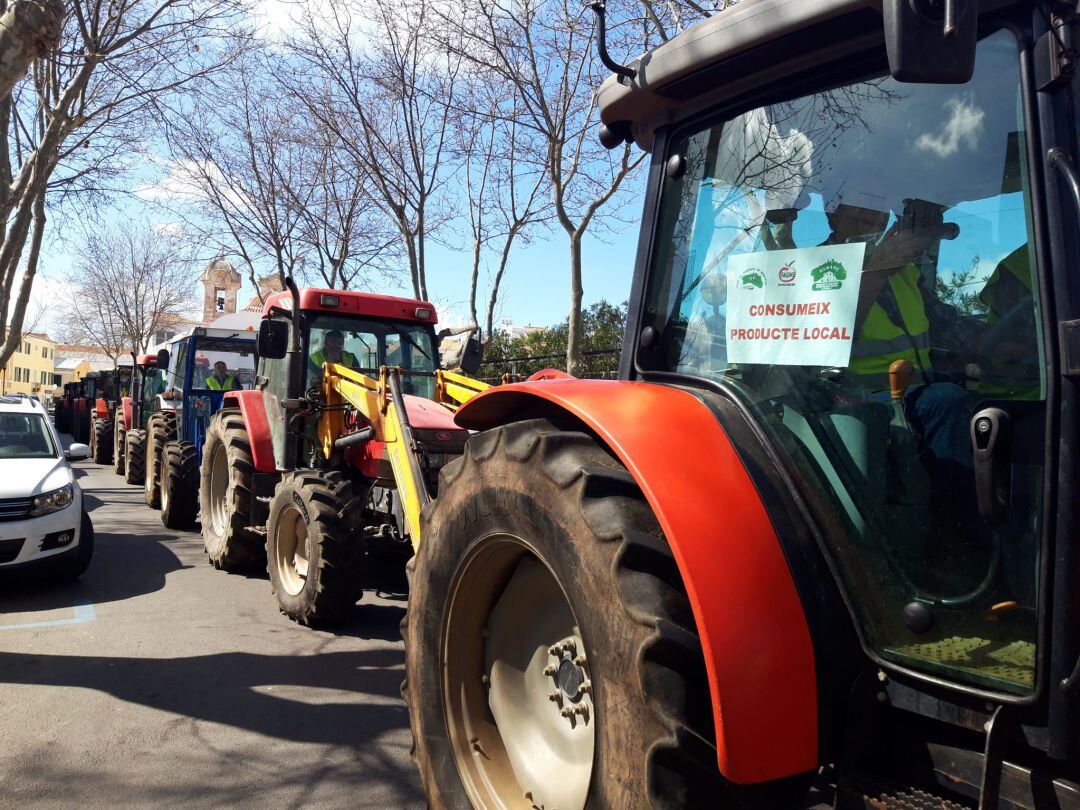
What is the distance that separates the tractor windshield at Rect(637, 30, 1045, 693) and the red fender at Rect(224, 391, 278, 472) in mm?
5777

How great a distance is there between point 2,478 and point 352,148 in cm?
1173

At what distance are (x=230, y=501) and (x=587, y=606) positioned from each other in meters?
5.92

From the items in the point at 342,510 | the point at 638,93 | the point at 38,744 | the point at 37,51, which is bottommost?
the point at 38,744

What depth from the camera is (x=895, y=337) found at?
6.61 feet

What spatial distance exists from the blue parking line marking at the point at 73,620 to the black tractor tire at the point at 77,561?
66 centimetres

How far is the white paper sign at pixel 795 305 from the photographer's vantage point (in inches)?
83.7

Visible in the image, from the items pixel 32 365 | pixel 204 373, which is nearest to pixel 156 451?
pixel 204 373

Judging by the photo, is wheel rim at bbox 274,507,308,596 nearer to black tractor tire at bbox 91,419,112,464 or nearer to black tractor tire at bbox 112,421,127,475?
black tractor tire at bbox 112,421,127,475

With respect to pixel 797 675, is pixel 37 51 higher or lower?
higher

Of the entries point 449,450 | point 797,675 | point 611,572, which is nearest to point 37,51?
point 449,450

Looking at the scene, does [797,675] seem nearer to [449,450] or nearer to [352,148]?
[449,450]

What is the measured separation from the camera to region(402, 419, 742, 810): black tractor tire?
1.90 metres

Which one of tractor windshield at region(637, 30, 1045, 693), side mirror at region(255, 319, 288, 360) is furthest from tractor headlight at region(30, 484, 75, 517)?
tractor windshield at region(637, 30, 1045, 693)

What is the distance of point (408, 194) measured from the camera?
17.6 metres
